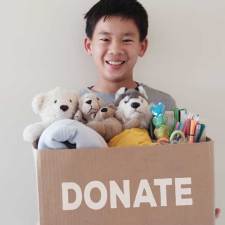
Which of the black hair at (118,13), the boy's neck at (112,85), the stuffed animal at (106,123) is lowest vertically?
the stuffed animal at (106,123)

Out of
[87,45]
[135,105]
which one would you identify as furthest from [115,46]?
[135,105]

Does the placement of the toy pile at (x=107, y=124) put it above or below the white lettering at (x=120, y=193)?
above

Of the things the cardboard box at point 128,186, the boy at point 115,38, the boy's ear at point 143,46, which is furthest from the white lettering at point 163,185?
the boy's ear at point 143,46

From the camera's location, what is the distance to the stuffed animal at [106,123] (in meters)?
0.77

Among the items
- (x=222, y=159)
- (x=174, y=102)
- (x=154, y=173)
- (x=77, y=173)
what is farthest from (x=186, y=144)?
(x=222, y=159)

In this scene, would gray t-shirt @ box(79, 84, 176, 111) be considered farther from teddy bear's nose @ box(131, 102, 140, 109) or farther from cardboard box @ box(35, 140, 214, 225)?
cardboard box @ box(35, 140, 214, 225)

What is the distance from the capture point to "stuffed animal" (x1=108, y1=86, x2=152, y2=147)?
0.74m

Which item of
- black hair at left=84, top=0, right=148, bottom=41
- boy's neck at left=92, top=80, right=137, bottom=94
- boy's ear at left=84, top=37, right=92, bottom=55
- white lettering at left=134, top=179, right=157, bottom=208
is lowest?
white lettering at left=134, top=179, right=157, bottom=208

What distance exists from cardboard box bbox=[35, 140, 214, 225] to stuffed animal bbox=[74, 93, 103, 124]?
0.18 meters

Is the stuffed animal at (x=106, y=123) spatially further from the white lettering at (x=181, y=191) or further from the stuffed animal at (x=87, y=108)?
the white lettering at (x=181, y=191)

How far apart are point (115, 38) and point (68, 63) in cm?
18

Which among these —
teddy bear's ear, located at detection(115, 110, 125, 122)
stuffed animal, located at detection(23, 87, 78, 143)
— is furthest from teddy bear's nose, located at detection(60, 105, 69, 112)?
teddy bear's ear, located at detection(115, 110, 125, 122)

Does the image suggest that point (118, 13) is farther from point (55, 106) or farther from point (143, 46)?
point (55, 106)

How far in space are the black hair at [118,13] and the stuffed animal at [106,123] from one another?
0.31 metres
